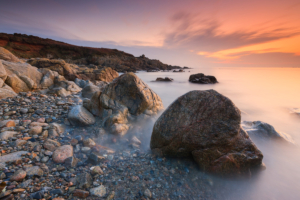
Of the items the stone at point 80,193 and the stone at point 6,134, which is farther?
the stone at point 6,134

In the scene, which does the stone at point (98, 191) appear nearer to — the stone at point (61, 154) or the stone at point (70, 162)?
the stone at point (70, 162)

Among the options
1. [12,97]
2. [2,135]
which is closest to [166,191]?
[2,135]

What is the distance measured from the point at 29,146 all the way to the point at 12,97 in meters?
3.93

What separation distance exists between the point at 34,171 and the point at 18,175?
0.24m

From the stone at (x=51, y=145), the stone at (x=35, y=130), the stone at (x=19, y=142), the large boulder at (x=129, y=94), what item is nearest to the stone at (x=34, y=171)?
the stone at (x=51, y=145)

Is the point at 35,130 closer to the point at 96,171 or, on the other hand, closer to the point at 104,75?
the point at 96,171

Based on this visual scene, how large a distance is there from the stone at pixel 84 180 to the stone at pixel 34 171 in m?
0.76

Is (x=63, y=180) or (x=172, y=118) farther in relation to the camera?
(x=172, y=118)

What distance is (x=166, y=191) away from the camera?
281 cm

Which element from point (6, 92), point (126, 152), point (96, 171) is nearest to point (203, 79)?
point (126, 152)

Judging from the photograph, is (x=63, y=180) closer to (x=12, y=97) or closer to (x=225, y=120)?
(x=225, y=120)

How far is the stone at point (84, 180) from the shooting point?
2633 mm

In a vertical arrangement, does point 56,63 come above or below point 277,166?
above

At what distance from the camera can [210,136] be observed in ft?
10.7
